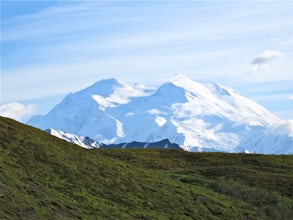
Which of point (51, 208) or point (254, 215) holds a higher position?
point (51, 208)

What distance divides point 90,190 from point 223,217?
13197mm

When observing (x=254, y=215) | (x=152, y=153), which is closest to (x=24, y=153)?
(x=254, y=215)

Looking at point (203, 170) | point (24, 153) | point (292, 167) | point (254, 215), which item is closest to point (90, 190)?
point (24, 153)

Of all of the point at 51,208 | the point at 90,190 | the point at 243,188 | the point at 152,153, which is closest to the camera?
the point at 51,208

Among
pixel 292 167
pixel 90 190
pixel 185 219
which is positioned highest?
pixel 90 190

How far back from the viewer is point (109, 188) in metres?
51.7

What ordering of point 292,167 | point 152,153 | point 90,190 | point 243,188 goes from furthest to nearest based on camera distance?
1. point 152,153
2. point 292,167
3. point 243,188
4. point 90,190

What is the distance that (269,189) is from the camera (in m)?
68.7

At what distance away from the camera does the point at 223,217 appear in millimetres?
53750

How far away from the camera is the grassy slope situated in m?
42.4

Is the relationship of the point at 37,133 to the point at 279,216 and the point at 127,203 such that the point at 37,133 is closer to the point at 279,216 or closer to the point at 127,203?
the point at 127,203

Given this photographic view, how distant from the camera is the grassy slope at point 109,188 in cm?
4241

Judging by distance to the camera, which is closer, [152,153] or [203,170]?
[203,170]

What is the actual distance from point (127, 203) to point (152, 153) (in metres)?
44.9
